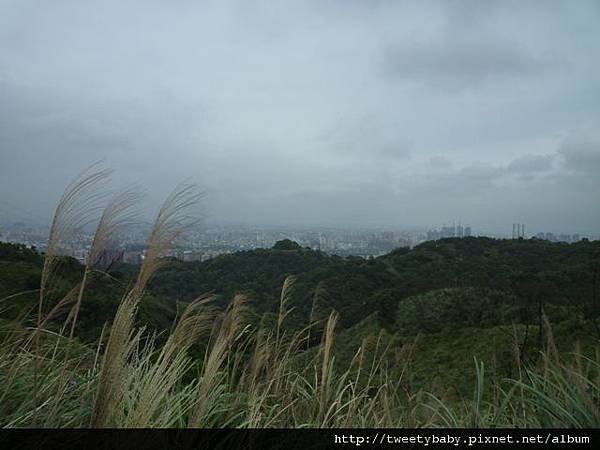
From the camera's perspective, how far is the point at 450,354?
54.1 feet

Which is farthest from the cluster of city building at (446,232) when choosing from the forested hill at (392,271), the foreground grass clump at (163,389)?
the foreground grass clump at (163,389)

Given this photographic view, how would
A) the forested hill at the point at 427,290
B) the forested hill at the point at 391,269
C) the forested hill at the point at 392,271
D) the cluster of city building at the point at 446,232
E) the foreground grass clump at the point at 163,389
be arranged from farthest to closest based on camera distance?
1. the cluster of city building at the point at 446,232
2. the forested hill at the point at 391,269
3. the forested hill at the point at 392,271
4. the forested hill at the point at 427,290
5. the foreground grass clump at the point at 163,389

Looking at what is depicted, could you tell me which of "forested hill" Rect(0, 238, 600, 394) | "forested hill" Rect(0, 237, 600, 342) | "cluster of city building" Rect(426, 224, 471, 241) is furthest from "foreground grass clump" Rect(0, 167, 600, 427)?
"cluster of city building" Rect(426, 224, 471, 241)

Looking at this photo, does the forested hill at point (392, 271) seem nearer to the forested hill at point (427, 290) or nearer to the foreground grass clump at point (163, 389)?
the forested hill at point (427, 290)

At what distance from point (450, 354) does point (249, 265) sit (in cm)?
2023

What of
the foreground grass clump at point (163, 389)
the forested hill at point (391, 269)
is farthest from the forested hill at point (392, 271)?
the foreground grass clump at point (163, 389)

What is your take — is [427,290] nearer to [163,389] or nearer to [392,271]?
[392,271]

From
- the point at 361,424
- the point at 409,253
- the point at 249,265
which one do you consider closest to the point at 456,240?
the point at 409,253

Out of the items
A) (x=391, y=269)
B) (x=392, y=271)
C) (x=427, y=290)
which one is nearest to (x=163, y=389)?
(x=427, y=290)

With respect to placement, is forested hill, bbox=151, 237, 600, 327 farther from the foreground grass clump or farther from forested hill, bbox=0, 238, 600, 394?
the foreground grass clump

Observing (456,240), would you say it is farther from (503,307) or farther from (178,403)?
(178,403)

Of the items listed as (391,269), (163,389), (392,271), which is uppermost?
(163,389)

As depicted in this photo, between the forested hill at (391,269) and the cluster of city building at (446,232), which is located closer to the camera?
the forested hill at (391,269)

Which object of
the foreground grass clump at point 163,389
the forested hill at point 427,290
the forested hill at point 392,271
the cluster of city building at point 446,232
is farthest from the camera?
the cluster of city building at point 446,232
